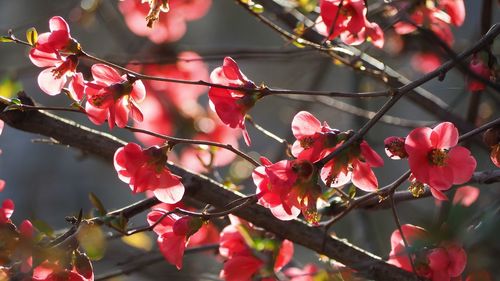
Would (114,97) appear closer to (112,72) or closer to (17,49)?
(112,72)

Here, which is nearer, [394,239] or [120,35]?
[394,239]

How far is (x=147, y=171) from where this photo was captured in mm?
880

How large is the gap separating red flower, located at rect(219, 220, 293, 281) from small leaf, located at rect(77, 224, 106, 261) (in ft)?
0.60

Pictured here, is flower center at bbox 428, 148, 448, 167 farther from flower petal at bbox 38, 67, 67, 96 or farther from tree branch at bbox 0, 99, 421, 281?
flower petal at bbox 38, 67, 67, 96

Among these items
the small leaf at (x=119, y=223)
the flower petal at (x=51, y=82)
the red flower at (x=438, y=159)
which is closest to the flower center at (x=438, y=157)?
the red flower at (x=438, y=159)

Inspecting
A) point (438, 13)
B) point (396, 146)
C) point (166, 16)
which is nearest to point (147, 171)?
point (396, 146)

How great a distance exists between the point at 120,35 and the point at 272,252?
1.37 meters

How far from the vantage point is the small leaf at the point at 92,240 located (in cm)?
81

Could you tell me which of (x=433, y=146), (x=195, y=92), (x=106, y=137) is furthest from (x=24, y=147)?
(x=433, y=146)

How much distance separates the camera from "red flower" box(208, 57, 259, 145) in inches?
34.5

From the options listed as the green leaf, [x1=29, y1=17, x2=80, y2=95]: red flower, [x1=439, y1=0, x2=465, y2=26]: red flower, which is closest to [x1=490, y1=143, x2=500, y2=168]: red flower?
[x1=439, y1=0, x2=465, y2=26]: red flower

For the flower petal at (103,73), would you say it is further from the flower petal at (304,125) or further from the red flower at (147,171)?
the flower petal at (304,125)

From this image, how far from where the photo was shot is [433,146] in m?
0.83

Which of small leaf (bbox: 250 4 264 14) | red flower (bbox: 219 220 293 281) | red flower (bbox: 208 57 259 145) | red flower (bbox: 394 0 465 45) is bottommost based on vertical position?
red flower (bbox: 219 220 293 281)
